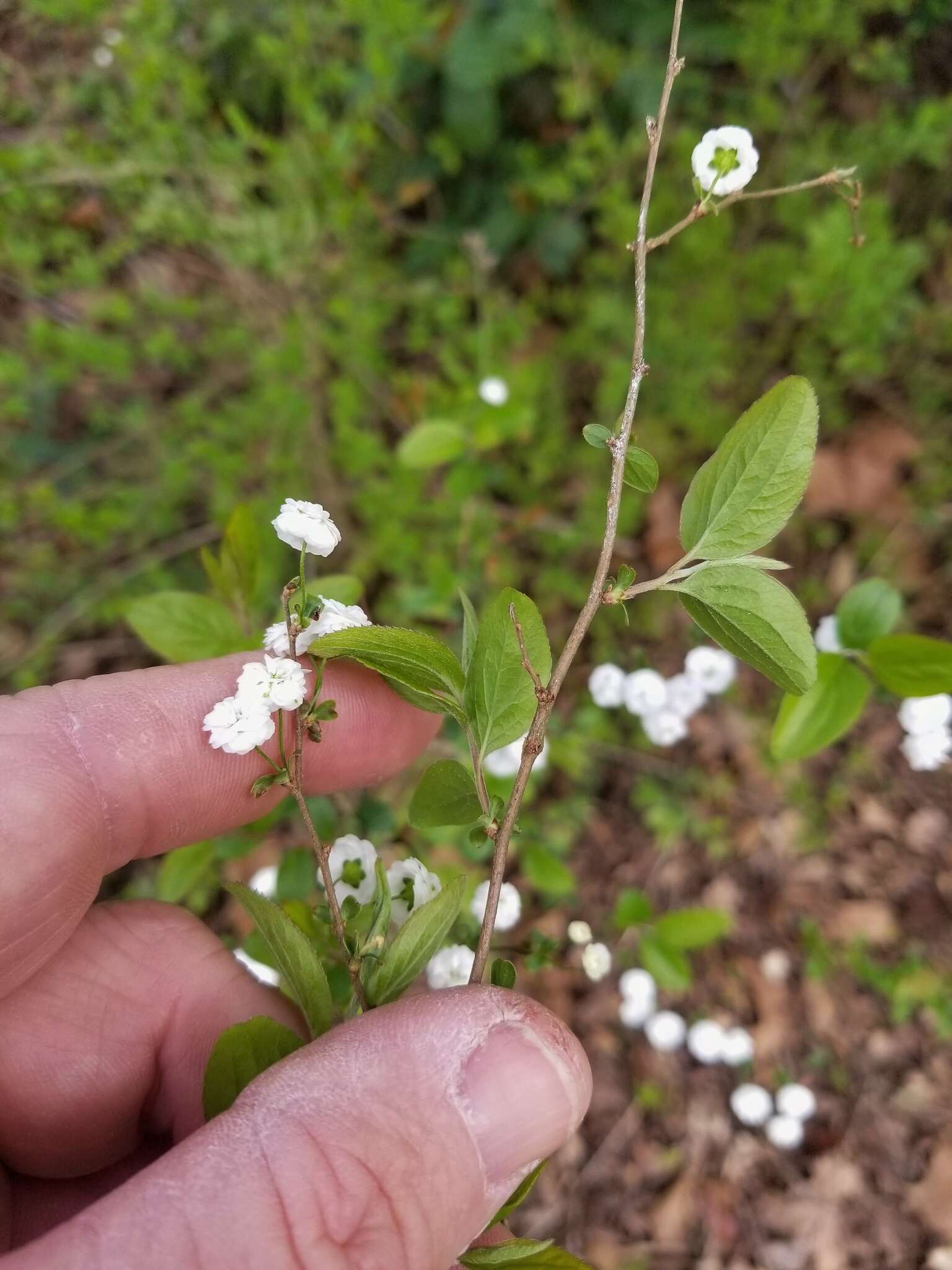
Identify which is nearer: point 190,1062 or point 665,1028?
point 190,1062

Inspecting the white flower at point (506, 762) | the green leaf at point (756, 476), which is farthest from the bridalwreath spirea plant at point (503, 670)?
the white flower at point (506, 762)

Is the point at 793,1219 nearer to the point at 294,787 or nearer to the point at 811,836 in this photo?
the point at 811,836

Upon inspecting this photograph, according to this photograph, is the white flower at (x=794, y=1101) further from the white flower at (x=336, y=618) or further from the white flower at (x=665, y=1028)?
the white flower at (x=336, y=618)

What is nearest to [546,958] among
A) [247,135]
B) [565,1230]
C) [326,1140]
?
[326,1140]

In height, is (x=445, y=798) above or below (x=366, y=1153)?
above

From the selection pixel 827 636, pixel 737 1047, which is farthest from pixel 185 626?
pixel 737 1047

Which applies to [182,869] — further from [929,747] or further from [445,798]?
[929,747]
